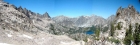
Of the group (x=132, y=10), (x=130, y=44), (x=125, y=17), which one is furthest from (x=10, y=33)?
(x=132, y=10)

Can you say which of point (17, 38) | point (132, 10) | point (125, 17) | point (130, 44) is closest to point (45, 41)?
point (17, 38)

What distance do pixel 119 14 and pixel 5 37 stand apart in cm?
9422

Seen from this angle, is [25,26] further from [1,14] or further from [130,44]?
[130,44]

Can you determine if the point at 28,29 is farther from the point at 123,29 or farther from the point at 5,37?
the point at 123,29

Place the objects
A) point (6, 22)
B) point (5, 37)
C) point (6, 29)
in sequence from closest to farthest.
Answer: point (5, 37) → point (6, 29) → point (6, 22)

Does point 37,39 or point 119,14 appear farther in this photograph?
point 119,14

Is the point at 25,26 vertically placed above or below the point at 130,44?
above

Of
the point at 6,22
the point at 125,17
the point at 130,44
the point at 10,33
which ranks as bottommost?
the point at 130,44

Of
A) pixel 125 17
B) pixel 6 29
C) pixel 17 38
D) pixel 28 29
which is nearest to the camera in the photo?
pixel 17 38

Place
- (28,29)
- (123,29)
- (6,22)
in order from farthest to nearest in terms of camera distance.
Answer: (123,29)
(28,29)
(6,22)

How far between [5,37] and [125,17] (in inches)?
3617

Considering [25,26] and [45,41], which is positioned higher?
[25,26]

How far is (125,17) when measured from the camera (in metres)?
119

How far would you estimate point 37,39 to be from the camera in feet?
228
